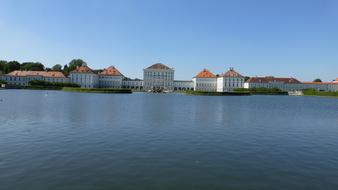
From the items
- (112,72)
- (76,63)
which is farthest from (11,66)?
(112,72)

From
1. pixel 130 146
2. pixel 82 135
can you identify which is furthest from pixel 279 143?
pixel 82 135

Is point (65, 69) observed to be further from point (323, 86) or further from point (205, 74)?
point (323, 86)

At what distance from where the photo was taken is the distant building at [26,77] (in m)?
109

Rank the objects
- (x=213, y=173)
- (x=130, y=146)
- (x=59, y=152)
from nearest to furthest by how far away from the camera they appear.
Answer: (x=213, y=173) < (x=59, y=152) < (x=130, y=146)

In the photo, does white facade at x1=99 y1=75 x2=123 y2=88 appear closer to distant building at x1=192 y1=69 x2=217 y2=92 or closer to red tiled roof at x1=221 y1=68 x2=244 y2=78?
distant building at x1=192 y1=69 x2=217 y2=92

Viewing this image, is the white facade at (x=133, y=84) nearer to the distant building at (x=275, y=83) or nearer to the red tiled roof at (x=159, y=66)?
the red tiled roof at (x=159, y=66)

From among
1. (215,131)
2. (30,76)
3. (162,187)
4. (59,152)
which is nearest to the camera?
(162,187)

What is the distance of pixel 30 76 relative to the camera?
111m

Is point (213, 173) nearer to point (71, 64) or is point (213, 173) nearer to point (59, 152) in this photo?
point (59, 152)

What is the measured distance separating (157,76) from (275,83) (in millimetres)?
58887

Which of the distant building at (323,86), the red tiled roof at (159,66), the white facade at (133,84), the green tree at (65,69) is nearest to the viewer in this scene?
the red tiled roof at (159,66)

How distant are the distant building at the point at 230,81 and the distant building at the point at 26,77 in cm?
7084

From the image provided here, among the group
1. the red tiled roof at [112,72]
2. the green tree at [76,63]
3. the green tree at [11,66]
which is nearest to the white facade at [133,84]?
the red tiled roof at [112,72]

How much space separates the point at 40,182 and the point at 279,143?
9631 millimetres
